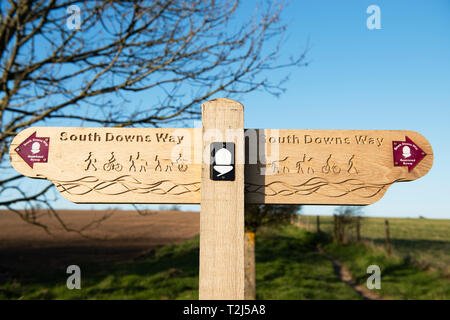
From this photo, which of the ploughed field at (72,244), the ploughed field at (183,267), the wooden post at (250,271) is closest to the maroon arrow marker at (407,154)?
the ploughed field at (183,267)

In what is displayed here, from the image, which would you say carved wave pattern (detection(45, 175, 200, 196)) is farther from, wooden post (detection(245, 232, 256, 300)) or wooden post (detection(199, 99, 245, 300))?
wooden post (detection(245, 232, 256, 300))

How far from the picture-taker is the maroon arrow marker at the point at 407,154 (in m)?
1.75

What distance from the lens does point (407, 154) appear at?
1.77 metres

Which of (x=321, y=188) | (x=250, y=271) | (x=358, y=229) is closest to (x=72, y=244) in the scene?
(x=250, y=271)

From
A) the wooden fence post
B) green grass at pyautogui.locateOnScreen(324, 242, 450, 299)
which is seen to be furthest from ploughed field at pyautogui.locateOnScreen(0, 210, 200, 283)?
the wooden fence post

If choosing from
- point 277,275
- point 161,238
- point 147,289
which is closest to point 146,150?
point 147,289

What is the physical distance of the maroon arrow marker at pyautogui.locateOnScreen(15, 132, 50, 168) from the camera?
5.66 feet

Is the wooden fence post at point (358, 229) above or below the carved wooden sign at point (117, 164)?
below

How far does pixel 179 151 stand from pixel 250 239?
Result: 548cm

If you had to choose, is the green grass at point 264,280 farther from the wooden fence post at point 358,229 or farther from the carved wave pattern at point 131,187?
the carved wave pattern at point 131,187

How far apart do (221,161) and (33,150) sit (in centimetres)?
115

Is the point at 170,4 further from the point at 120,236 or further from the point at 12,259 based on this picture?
the point at 120,236

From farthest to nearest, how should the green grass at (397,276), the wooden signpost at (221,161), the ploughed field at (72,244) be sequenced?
1. the ploughed field at (72,244)
2. the green grass at (397,276)
3. the wooden signpost at (221,161)

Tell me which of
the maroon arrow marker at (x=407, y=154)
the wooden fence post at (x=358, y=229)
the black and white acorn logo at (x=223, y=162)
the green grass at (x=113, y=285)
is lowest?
the green grass at (x=113, y=285)
